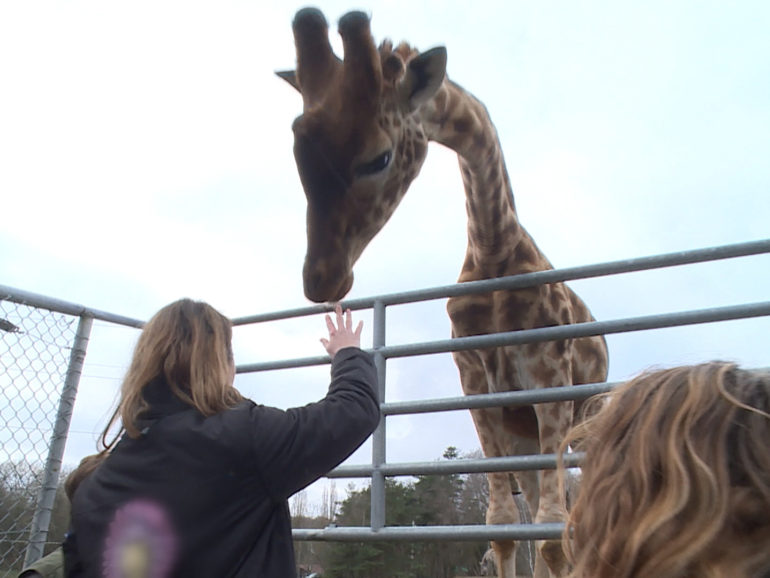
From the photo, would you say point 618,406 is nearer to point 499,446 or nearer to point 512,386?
point 512,386

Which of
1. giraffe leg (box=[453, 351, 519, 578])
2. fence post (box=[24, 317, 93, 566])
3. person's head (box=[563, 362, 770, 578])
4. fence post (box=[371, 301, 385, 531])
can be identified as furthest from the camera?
giraffe leg (box=[453, 351, 519, 578])

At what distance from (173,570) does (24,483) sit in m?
1.92

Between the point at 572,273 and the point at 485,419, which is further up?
the point at 572,273

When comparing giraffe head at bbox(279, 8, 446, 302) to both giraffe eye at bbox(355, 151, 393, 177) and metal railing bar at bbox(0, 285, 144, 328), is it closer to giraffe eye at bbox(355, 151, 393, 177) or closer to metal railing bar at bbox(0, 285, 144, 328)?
giraffe eye at bbox(355, 151, 393, 177)

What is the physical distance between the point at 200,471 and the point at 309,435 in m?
0.25

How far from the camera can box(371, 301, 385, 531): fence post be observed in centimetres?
262

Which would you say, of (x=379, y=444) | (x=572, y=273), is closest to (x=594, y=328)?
(x=572, y=273)

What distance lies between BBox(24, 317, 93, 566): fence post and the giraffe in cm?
114

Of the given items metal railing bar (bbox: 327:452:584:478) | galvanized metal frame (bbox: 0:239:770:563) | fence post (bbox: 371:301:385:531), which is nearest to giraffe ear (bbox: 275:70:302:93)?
galvanized metal frame (bbox: 0:239:770:563)

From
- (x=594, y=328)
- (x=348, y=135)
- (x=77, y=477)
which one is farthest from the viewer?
(x=348, y=135)

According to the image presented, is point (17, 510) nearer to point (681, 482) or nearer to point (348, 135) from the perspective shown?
point (348, 135)

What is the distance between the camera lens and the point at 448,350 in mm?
2727

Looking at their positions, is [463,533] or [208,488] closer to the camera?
[208,488]

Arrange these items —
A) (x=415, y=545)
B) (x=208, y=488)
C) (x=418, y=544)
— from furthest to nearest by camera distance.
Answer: (x=415, y=545)
(x=418, y=544)
(x=208, y=488)
